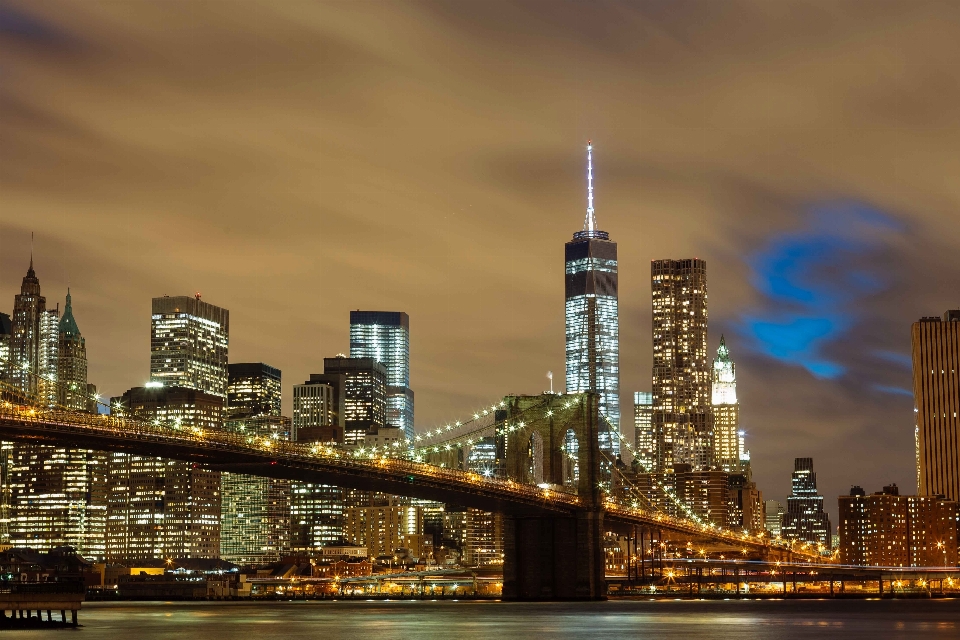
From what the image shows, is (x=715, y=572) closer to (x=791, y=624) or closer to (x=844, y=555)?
(x=844, y=555)

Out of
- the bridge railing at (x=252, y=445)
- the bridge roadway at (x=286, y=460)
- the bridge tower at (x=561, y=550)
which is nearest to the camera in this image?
the bridge railing at (x=252, y=445)

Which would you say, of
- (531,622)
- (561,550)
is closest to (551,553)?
(561,550)

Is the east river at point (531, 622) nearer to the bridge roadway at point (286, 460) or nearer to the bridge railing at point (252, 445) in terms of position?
the bridge roadway at point (286, 460)

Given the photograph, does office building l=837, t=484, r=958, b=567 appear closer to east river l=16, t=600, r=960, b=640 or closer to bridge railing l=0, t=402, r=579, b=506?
east river l=16, t=600, r=960, b=640

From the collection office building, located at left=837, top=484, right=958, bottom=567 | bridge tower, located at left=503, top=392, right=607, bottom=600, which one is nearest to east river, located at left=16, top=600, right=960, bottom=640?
bridge tower, located at left=503, top=392, right=607, bottom=600

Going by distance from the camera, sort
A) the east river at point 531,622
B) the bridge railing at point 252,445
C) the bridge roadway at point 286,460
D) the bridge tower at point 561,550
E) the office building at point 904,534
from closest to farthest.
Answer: the east river at point 531,622
the bridge railing at point 252,445
the bridge roadway at point 286,460
the bridge tower at point 561,550
the office building at point 904,534

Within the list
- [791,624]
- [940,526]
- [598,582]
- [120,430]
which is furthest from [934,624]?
[940,526]

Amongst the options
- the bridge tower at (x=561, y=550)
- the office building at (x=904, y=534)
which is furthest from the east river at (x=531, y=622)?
the office building at (x=904, y=534)
